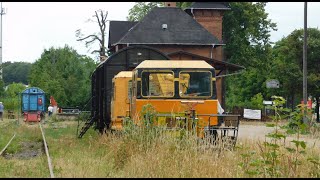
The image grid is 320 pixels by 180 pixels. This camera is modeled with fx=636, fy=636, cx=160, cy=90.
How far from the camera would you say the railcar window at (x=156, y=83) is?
59.4 feet

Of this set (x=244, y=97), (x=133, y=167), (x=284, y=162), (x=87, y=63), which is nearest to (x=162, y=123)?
(x=133, y=167)

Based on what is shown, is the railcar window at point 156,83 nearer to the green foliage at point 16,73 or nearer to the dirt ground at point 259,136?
the dirt ground at point 259,136

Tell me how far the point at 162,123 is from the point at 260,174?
5652 mm

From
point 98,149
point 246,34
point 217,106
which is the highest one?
point 246,34

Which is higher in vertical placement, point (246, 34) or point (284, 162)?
point (246, 34)

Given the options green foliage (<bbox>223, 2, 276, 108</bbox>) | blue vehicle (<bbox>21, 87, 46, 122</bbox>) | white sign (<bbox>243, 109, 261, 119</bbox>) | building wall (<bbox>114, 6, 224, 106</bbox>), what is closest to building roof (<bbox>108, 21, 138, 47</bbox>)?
building wall (<bbox>114, 6, 224, 106</bbox>)

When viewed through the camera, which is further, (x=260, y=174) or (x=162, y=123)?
(x=162, y=123)

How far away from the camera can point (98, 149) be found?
63.7 ft

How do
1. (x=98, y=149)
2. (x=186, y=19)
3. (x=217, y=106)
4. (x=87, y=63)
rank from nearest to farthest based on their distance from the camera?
(x=217, y=106)
(x=98, y=149)
(x=186, y=19)
(x=87, y=63)

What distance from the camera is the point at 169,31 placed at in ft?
201

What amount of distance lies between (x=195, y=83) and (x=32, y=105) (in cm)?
3768

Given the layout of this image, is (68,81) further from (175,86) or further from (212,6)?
(175,86)

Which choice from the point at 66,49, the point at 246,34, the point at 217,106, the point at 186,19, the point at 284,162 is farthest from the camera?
the point at 66,49

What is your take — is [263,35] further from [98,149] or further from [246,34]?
[98,149]
